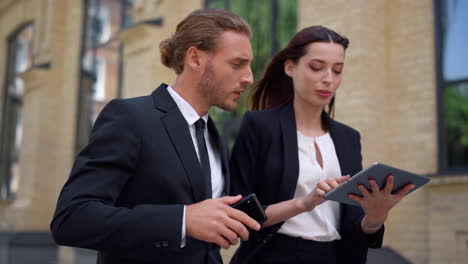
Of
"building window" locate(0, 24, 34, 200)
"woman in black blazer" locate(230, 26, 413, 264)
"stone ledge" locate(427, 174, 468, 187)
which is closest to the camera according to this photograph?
"woman in black blazer" locate(230, 26, 413, 264)

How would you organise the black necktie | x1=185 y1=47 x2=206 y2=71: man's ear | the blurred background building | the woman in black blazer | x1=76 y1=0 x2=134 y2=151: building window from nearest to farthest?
the black necktie < x1=185 y1=47 x2=206 y2=71: man's ear < the woman in black blazer < the blurred background building < x1=76 y1=0 x2=134 y2=151: building window

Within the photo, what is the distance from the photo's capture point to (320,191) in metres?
2.15

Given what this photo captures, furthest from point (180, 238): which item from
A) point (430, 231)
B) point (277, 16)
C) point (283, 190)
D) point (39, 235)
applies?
point (39, 235)

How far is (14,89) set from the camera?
1675 cm

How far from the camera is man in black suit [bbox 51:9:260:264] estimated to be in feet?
5.27

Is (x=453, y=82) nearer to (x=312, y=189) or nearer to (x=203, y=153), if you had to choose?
(x=312, y=189)

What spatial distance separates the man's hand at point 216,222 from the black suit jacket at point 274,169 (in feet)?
2.51

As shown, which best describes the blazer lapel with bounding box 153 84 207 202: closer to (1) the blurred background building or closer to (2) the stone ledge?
(1) the blurred background building

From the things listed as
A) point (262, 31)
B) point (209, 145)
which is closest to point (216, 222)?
point (209, 145)

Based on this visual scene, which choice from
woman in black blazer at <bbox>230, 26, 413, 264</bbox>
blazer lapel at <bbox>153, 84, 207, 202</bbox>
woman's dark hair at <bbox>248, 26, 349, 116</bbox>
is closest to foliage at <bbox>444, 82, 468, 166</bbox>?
woman's dark hair at <bbox>248, 26, 349, 116</bbox>

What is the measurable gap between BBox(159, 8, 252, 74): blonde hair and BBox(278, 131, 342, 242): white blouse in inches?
27.3

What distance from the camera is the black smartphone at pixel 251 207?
1765mm

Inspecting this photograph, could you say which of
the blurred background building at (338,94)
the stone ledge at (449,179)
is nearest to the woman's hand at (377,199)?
the blurred background building at (338,94)

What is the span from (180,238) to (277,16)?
24.7 feet
